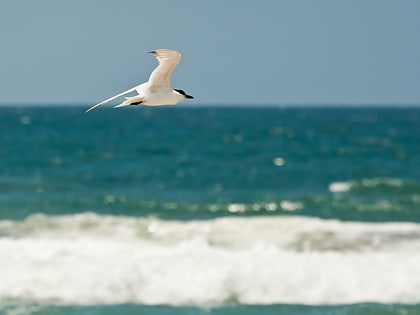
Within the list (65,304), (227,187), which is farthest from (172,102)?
(227,187)

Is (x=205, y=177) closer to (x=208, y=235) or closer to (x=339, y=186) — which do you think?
(x=339, y=186)

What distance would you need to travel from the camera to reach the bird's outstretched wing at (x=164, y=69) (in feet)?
30.3

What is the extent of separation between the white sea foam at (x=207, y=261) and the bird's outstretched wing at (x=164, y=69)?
240 inches

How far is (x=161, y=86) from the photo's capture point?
31.8 ft

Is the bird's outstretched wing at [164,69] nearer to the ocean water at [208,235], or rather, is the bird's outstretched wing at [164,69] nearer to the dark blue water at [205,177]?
the ocean water at [208,235]

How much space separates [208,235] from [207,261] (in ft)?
12.7

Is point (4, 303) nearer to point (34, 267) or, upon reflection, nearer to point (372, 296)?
point (34, 267)

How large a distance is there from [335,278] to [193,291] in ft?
8.04

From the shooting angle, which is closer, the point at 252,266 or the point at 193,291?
the point at 193,291

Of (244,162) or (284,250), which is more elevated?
(244,162)

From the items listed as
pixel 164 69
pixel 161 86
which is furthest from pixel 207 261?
pixel 164 69

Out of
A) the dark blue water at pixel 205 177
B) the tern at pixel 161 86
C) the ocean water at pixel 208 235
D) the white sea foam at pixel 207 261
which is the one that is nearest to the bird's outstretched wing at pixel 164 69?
the tern at pixel 161 86

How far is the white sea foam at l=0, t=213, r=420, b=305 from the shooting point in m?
15.5

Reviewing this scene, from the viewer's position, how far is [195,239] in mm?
20328
